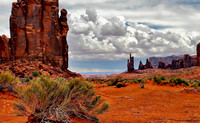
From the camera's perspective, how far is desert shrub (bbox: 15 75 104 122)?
4.82 metres

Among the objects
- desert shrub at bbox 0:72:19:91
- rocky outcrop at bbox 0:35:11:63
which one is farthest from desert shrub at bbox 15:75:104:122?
rocky outcrop at bbox 0:35:11:63

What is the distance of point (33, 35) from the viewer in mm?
35562

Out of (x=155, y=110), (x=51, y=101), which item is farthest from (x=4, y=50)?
(x=155, y=110)

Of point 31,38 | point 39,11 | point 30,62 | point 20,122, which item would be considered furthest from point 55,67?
point 20,122

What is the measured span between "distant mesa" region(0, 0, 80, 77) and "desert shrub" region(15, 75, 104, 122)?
3221cm

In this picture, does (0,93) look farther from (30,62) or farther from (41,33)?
(41,33)

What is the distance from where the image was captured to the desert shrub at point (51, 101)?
4.82 metres

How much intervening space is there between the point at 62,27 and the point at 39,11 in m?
6.86

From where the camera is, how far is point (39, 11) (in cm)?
3641

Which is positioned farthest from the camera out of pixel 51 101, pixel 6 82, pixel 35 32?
pixel 35 32

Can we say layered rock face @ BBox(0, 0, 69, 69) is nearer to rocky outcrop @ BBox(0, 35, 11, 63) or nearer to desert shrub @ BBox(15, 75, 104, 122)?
rocky outcrop @ BBox(0, 35, 11, 63)

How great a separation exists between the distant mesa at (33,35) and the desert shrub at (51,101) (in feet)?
106

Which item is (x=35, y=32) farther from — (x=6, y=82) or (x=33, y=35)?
(x=6, y=82)

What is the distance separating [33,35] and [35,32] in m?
0.85
